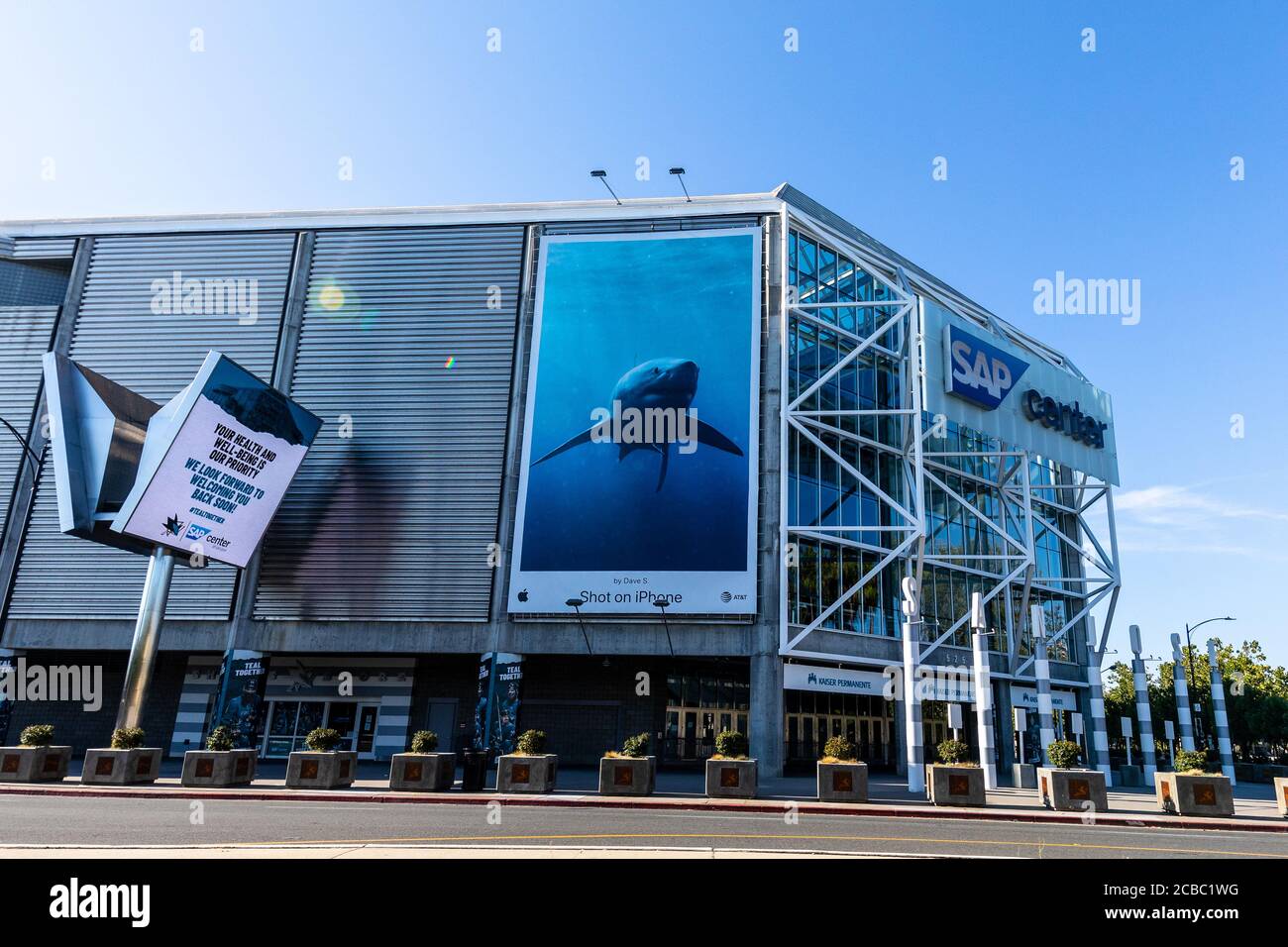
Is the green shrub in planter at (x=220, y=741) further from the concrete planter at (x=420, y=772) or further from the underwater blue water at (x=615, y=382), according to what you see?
the underwater blue water at (x=615, y=382)

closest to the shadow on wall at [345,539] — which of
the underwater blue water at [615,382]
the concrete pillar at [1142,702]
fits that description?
the underwater blue water at [615,382]

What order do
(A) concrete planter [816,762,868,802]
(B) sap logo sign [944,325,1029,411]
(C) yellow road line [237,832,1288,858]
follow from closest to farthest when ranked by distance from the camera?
(C) yellow road line [237,832,1288,858], (A) concrete planter [816,762,868,802], (B) sap logo sign [944,325,1029,411]

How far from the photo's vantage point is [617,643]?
33.4 metres

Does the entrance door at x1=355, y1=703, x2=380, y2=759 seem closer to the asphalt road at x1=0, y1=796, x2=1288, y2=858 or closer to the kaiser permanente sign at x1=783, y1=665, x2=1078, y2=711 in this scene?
the kaiser permanente sign at x1=783, y1=665, x2=1078, y2=711

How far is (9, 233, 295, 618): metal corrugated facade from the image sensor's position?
36906mm

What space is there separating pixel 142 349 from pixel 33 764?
21.9 metres

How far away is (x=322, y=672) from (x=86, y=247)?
24.2 metres

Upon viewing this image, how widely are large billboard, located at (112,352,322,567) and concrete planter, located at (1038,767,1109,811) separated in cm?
2879

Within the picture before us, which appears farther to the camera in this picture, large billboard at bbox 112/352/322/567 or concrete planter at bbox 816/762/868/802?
large billboard at bbox 112/352/322/567

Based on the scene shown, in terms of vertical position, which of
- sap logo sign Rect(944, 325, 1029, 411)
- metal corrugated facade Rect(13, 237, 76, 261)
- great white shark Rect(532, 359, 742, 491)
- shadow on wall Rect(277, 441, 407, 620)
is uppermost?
metal corrugated facade Rect(13, 237, 76, 261)

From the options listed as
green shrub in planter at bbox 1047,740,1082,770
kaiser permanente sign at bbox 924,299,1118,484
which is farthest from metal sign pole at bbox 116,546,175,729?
kaiser permanente sign at bbox 924,299,1118,484

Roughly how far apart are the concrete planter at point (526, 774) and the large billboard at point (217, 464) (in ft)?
54.1

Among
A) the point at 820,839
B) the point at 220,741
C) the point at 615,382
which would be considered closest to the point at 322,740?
the point at 220,741

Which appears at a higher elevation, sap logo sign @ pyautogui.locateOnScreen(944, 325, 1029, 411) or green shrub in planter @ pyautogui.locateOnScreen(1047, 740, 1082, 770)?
sap logo sign @ pyautogui.locateOnScreen(944, 325, 1029, 411)
